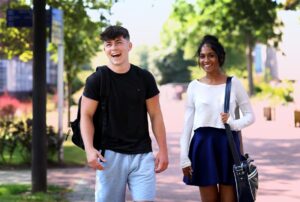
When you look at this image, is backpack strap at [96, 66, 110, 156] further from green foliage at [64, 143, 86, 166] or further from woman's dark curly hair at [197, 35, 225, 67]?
green foliage at [64, 143, 86, 166]

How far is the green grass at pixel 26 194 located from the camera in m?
7.85

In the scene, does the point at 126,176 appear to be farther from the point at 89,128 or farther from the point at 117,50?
the point at 117,50

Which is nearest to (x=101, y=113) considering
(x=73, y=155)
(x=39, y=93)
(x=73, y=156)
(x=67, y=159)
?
(x=39, y=93)

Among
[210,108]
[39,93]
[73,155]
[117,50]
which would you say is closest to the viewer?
[117,50]

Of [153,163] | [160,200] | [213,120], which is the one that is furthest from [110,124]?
[160,200]

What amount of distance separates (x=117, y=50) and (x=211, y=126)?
990 mm

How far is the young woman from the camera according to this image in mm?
4668

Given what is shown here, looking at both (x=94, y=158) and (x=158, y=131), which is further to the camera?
(x=158, y=131)

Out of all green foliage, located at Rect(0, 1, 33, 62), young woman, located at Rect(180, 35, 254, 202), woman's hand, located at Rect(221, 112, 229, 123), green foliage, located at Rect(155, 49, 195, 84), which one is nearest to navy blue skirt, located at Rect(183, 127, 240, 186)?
young woman, located at Rect(180, 35, 254, 202)

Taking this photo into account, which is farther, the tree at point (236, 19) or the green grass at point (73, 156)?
the tree at point (236, 19)

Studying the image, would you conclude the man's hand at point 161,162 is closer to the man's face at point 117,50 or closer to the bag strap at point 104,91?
the bag strap at point 104,91

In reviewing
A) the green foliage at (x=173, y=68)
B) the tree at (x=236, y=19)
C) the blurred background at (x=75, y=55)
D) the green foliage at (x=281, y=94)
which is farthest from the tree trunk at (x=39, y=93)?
the green foliage at (x=173, y=68)

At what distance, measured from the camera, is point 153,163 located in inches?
166

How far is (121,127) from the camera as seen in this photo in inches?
162
